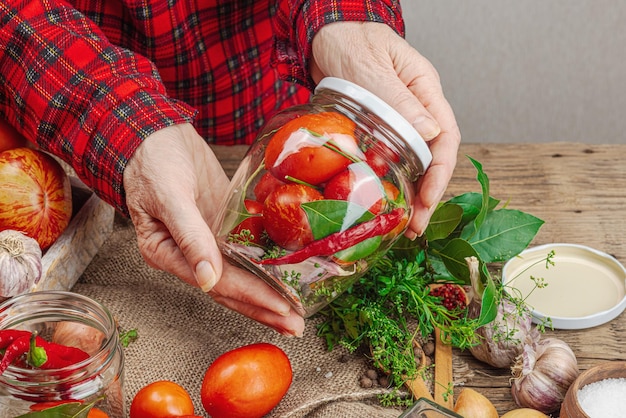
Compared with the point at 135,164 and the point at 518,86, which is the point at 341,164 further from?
the point at 518,86

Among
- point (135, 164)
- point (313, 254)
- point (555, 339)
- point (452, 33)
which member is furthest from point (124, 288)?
point (452, 33)

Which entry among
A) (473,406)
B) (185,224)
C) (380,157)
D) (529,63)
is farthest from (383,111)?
(529,63)

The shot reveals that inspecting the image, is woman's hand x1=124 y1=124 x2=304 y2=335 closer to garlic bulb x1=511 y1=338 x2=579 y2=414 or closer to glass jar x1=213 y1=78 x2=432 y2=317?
glass jar x1=213 y1=78 x2=432 y2=317

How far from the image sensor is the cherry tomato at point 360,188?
830 mm

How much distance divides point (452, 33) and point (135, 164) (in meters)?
1.57

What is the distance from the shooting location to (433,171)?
975mm

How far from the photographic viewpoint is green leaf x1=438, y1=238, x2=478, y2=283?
1079 millimetres

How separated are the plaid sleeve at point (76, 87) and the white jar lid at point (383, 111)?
298 mm

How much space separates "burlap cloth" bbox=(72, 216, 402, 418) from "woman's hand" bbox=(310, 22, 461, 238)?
0.74 feet

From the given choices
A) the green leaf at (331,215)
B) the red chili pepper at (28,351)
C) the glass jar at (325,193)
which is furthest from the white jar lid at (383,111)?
the red chili pepper at (28,351)

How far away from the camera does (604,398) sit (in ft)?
3.06

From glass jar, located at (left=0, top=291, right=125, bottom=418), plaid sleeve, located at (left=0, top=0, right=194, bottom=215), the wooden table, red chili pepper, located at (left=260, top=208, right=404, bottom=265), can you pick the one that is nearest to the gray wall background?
the wooden table

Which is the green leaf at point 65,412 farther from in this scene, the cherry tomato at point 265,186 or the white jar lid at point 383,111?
the white jar lid at point 383,111

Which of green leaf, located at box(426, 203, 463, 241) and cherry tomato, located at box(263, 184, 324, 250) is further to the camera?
green leaf, located at box(426, 203, 463, 241)
